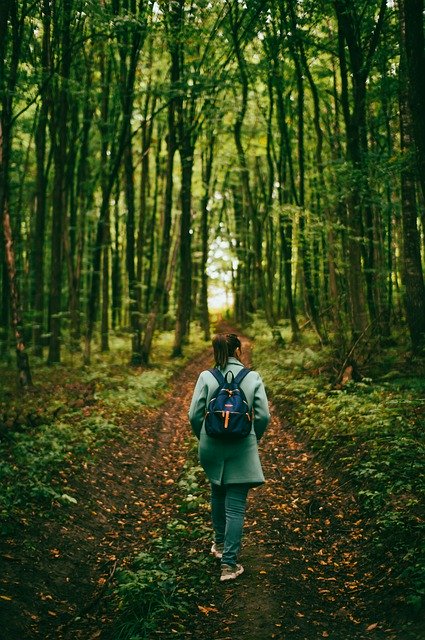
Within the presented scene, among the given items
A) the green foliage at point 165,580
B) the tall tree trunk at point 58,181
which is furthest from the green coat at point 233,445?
the tall tree trunk at point 58,181

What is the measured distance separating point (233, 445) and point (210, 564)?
52.2 inches

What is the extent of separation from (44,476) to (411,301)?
29.8ft

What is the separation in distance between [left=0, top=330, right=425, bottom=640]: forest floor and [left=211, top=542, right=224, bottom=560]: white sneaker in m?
0.08

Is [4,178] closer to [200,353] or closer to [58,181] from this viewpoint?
[58,181]

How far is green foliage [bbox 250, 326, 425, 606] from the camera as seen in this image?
5.33 metres

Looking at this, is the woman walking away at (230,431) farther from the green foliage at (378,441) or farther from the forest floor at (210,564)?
the green foliage at (378,441)

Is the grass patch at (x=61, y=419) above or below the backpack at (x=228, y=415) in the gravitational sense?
below

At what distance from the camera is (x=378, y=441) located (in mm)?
7883

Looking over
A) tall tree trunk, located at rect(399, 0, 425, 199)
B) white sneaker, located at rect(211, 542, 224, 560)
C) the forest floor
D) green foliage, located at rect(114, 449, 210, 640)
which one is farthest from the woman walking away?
tall tree trunk, located at rect(399, 0, 425, 199)

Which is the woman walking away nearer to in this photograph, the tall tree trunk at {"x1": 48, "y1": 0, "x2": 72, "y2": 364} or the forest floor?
the forest floor

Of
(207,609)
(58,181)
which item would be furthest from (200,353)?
(207,609)

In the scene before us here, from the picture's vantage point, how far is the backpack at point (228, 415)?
5.02m

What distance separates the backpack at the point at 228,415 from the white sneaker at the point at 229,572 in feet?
4.05

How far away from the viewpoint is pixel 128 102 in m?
16.6
